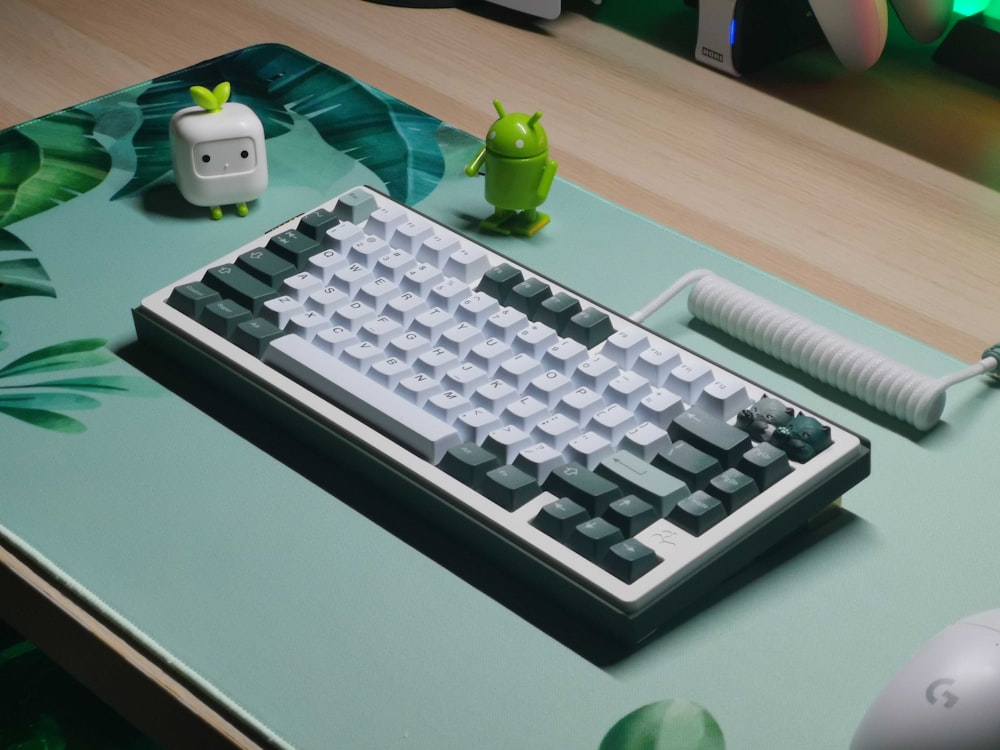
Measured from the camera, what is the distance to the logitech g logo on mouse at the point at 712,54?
1056mm

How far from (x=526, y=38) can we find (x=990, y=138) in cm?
38

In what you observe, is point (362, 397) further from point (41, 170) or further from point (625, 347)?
point (41, 170)

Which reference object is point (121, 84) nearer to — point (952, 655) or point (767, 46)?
point (767, 46)

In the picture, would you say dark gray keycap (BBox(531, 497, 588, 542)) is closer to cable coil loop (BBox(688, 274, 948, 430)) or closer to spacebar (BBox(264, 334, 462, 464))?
spacebar (BBox(264, 334, 462, 464))

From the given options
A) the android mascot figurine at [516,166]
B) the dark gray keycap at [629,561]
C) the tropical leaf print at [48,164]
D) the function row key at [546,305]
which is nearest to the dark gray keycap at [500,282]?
the function row key at [546,305]

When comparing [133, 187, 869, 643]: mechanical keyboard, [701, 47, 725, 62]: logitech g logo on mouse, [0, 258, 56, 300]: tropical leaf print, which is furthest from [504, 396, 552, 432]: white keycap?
[701, 47, 725, 62]: logitech g logo on mouse

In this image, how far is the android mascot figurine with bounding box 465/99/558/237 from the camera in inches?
33.0

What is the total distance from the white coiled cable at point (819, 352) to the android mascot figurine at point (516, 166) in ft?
0.38

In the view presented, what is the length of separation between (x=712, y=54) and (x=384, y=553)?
59 cm

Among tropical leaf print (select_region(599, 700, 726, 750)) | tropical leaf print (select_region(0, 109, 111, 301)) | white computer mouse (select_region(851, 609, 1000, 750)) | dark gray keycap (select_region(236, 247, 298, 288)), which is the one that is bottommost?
tropical leaf print (select_region(0, 109, 111, 301))

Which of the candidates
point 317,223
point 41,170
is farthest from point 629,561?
point 41,170

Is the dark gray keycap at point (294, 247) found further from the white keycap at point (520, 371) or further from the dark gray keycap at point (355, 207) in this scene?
the white keycap at point (520, 371)

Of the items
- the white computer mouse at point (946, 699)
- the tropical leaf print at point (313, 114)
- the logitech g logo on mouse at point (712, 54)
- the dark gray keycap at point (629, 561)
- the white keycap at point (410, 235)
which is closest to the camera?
the white computer mouse at point (946, 699)

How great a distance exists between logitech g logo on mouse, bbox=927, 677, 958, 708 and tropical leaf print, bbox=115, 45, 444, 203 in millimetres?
522
